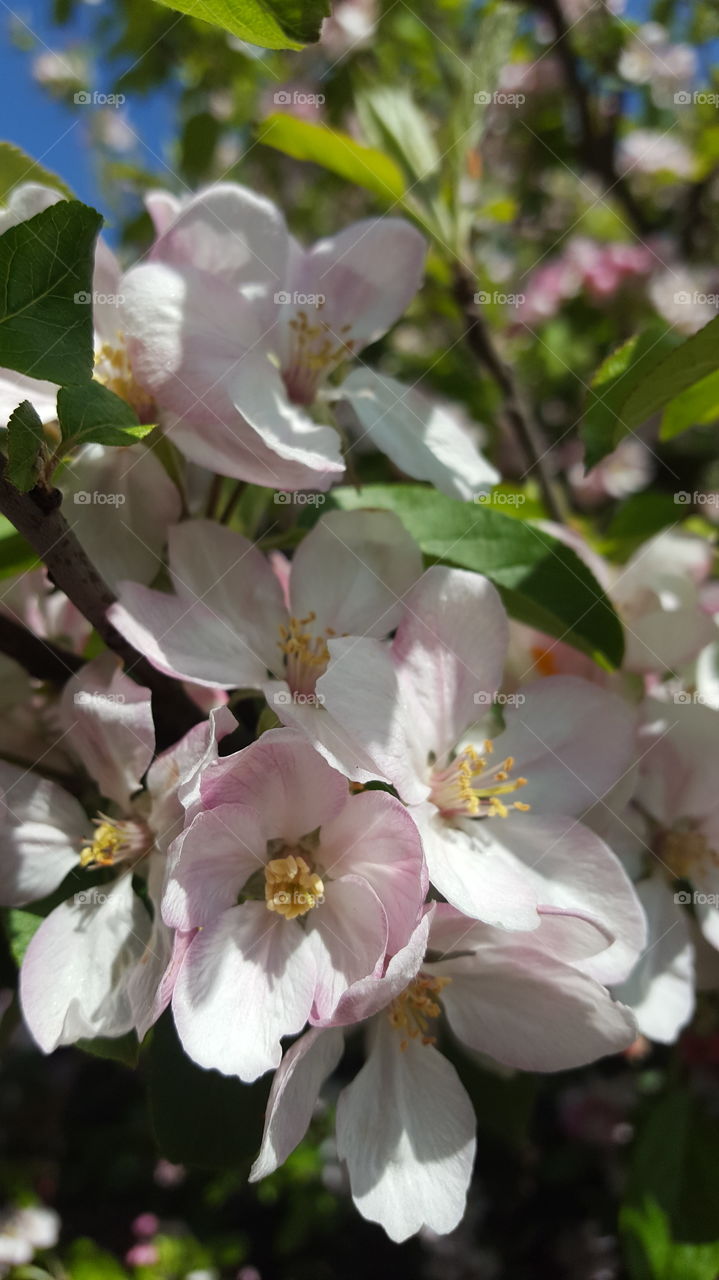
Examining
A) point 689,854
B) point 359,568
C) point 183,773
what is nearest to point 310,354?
point 359,568

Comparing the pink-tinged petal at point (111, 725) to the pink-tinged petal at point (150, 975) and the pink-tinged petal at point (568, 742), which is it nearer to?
the pink-tinged petal at point (150, 975)

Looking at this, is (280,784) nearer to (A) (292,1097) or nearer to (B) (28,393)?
(A) (292,1097)

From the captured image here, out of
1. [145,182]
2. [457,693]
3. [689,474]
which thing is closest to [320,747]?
[457,693]

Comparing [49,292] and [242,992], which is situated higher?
[49,292]

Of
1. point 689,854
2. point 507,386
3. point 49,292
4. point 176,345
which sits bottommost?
point 689,854

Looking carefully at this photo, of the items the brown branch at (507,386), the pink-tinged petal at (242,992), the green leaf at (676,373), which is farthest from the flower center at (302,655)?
the brown branch at (507,386)

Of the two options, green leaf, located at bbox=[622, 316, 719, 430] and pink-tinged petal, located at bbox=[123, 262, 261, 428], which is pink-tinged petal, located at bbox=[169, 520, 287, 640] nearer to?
pink-tinged petal, located at bbox=[123, 262, 261, 428]
